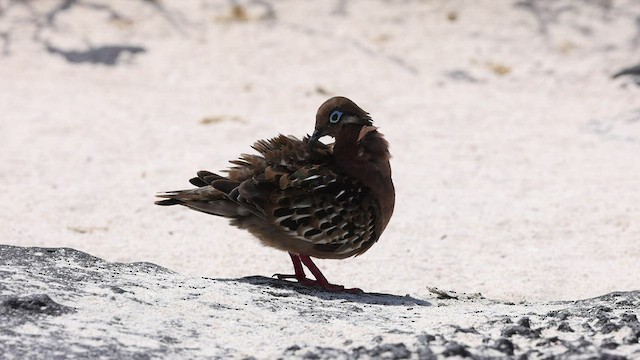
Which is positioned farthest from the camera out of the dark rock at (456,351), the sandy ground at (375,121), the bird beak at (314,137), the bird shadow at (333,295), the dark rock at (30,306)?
the sandy ground at (375,121)

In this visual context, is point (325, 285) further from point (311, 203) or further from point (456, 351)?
point (456, 351)

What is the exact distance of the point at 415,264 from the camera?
5.76m

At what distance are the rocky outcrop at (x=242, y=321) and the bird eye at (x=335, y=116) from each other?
2.63ft

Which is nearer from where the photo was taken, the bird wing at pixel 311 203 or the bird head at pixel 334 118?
the bird wing at pixel 311 203

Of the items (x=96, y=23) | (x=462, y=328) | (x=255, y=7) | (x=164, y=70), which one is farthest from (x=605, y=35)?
(x=462, y=328)

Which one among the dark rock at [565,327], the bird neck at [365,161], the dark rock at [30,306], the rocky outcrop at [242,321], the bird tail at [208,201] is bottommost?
the dark rock at [30,306]

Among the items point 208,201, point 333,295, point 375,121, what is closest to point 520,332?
point 333,295

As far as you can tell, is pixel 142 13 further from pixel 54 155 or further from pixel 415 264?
pixel 415 264

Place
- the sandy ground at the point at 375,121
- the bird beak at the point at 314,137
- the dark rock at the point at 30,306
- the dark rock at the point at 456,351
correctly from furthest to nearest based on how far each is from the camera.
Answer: the sandy ground at the point at 375,121, the bird beak at the point at 314,137, the dark rock at the point at 30,306, the dark rock at the point at 456,351

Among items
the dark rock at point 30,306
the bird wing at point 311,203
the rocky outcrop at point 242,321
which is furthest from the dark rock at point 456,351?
the bird wing at point 311,203

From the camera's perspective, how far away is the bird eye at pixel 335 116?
173 inches

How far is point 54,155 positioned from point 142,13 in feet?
12.3

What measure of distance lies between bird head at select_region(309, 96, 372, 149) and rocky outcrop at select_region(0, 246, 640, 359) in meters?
0.74

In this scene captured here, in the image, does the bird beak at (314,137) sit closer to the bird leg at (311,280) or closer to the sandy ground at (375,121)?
the bird leg at (311,280)
